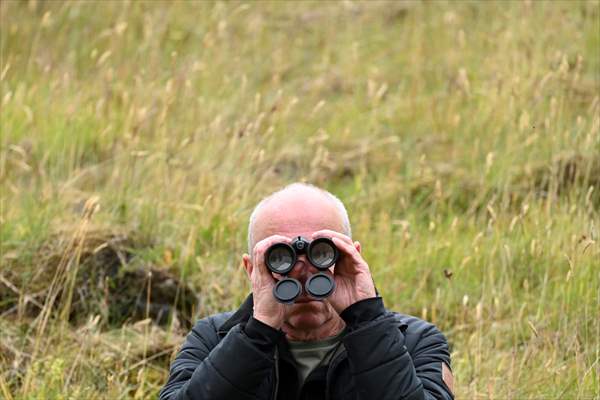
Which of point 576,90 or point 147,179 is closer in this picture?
point 147,179

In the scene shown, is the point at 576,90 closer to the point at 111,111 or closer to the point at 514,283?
the point at 514,283

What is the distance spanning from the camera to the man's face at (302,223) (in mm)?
3543

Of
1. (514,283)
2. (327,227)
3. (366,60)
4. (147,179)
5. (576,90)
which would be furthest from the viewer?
(366,60)

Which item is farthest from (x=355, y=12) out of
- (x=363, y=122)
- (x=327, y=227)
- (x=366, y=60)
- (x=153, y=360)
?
(x=327, y=227)

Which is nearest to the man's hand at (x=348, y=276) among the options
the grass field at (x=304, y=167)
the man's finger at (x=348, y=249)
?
the man's finger at (x=348, y=249)

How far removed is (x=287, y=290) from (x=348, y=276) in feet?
0.78

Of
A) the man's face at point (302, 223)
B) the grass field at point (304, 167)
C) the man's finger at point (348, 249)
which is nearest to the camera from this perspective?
the man's finger at point (348, 249)

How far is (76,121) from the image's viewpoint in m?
7.04

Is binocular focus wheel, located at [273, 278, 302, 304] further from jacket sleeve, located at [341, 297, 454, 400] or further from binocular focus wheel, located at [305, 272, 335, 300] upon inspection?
jacket sleeve, located at [341, 297, 454, 400]

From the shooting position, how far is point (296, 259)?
133 inches

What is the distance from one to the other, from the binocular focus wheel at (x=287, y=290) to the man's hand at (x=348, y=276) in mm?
143

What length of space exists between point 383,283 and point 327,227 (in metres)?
2.34

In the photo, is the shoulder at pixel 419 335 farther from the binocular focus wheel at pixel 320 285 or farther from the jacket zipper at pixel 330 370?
the binocular focus wheel at pixel 320 285

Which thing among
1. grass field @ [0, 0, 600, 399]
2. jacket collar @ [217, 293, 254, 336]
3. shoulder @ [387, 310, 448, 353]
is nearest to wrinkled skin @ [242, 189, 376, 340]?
jacket collar @ [217, 293, 254, 336]
